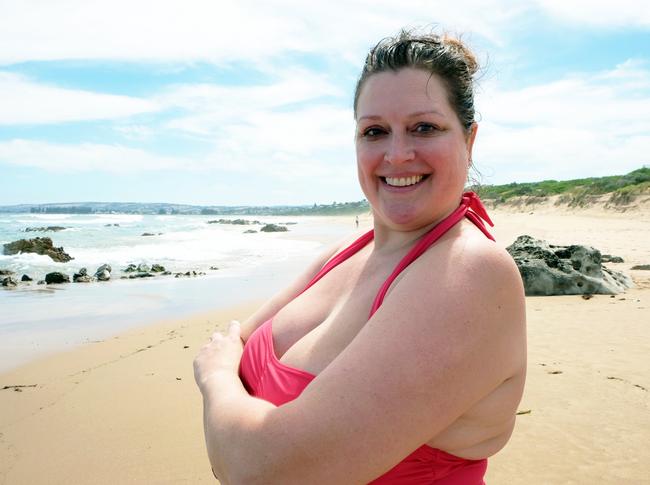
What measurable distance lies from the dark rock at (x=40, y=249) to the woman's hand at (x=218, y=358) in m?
18.5

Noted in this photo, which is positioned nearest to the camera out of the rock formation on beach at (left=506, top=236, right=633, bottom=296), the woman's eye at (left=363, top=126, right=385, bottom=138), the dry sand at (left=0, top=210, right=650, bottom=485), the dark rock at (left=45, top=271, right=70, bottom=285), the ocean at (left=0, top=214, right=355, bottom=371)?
the woman's eye at (left=363, top=126, right=385, bottom=138)

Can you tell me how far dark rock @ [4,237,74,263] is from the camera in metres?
18.7

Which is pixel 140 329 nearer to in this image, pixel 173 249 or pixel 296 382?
pixel 296 382

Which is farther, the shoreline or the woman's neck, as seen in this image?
the shoreline

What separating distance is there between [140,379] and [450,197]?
4.58 metres

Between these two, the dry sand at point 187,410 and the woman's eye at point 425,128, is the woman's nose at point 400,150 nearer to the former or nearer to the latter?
the woman's eye at point 425,128

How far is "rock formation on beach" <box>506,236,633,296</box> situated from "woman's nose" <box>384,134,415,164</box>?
7.36m

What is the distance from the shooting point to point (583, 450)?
3.32 m

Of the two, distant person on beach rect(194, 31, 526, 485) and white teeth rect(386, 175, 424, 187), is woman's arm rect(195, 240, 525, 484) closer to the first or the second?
distant person on beach rect(194, 31, 526, 485)

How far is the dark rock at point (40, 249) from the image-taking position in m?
18.7

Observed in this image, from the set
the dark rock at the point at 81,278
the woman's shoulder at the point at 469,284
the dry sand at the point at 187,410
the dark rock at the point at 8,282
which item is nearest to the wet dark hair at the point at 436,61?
the woman's shoulder at the point at 469,284

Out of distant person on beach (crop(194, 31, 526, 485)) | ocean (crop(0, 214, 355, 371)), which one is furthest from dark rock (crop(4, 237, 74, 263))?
distant person on beach (crop(194, 31, 526, 485))

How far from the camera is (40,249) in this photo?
1925 centimetres

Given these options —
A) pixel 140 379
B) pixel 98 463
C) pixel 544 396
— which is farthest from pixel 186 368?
pixel 544 396
